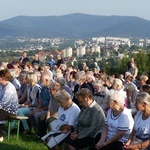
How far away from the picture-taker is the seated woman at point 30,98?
8527 mm

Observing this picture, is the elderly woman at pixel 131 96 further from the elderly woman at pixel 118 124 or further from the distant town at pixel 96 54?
the distant town at pixel 96 54

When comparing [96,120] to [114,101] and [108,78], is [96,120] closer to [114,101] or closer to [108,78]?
[114,101]

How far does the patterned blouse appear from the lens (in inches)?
314

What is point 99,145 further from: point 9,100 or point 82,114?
point 9,100

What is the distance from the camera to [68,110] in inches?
268

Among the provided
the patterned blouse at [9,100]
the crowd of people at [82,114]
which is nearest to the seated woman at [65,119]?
the crowd of people at [82,114]

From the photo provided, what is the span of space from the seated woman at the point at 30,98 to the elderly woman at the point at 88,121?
2274 millimetres

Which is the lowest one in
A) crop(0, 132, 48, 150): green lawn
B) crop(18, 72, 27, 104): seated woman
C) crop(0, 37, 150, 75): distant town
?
crop(0, 37, 150, 75): distant town

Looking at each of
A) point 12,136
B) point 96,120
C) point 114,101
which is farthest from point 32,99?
point 114,101

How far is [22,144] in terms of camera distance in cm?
784

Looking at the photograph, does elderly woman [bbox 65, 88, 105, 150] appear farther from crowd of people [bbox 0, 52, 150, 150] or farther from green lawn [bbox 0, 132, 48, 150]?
green lawn [bbox 0, 132, 48, 150]

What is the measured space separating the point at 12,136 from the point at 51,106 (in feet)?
3.74

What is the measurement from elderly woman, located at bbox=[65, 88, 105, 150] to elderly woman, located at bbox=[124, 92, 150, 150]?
78 cm

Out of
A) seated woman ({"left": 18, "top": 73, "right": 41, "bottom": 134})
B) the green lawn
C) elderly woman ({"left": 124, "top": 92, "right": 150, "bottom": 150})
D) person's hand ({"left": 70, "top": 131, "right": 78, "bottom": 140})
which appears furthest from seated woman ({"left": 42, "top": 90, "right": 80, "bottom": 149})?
seated woman ({"left": 18, "top": 73, "right": 41, "bottom": 134})
